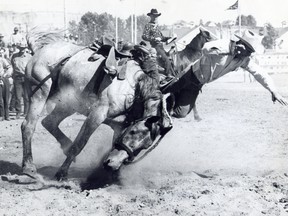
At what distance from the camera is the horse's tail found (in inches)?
273

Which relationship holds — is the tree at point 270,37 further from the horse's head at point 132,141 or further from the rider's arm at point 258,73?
the horse's head at point 132,141

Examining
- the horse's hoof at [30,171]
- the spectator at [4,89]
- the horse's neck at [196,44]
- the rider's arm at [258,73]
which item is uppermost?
the rider's arm at [258,73]

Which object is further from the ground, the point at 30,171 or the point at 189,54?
the point at 189,54

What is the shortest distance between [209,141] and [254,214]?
4.33 meters

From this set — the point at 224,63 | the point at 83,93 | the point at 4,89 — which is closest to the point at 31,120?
the point at 83,93

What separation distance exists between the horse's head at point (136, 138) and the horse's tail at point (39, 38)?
8.83 ft

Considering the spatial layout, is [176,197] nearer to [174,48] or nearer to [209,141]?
[209,141]

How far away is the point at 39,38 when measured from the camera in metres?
6.97

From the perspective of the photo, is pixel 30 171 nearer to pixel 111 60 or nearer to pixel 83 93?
pixel 83 93

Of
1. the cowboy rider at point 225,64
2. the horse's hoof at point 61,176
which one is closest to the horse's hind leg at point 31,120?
the horse's hoof at point 61,176

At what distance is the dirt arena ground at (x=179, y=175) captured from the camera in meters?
4.81

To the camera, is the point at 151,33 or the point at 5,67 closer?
the point at 151,33

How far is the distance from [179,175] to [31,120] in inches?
86.3

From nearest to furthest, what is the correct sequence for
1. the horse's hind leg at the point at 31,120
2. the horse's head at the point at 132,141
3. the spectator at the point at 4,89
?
the horse's head at the point at 132,141, the horse's hind leg at the point at 31,120, the spectator at the point at 4,89
